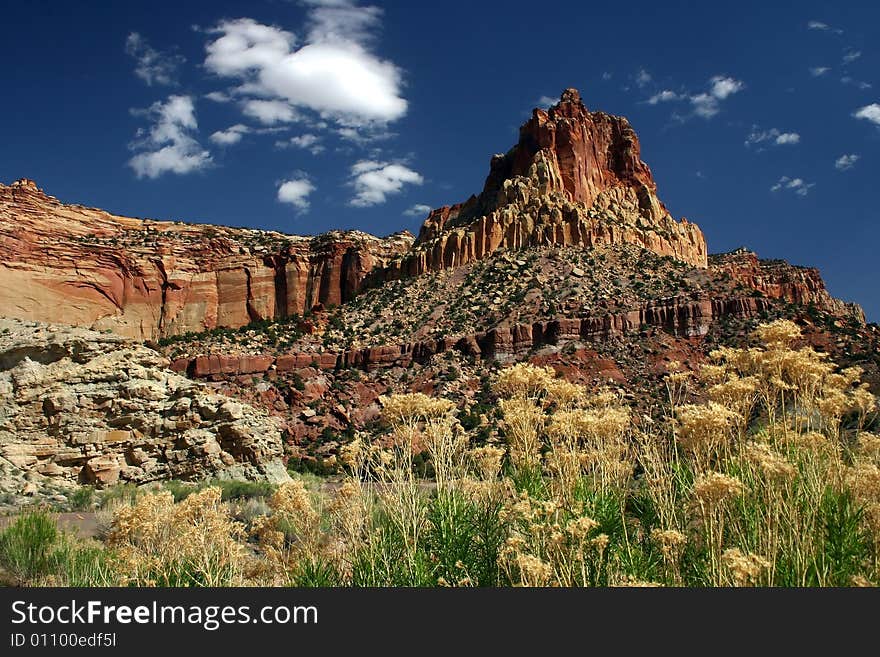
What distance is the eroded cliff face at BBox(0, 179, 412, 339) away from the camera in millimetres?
71188

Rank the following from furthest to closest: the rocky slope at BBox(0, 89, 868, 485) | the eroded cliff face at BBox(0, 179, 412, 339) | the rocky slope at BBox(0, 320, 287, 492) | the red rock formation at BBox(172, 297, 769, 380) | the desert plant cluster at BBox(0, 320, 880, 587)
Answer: the eroded cliff face at BBox(0, 179, 412, 339) → the red rock formation at BBox(172, 297, 769, 380) → the rocky slope at BBox(0, 89, 868, 485) → the rocky slope at BBox(0, 320, 287, 492) → the desert plant cluster at BBox(0, 320, 880, 587)

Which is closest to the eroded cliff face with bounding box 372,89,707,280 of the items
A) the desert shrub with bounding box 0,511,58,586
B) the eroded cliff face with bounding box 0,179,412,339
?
the eroded cliff face with bounding box 0,179,412,339

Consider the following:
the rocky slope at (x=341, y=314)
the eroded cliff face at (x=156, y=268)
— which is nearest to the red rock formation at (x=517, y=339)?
the rocky slope at (x=341, y=314)

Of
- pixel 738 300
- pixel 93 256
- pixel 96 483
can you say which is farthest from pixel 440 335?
pixel 93 256

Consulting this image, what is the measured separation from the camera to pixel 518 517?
568 centimetres

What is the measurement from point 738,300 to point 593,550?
5406 cm

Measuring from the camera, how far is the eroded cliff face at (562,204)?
74.4m

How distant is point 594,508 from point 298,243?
9250 centimetres

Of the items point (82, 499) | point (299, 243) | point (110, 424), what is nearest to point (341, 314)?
point (299, 243)

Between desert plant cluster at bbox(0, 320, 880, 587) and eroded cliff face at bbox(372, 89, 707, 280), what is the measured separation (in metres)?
66.8

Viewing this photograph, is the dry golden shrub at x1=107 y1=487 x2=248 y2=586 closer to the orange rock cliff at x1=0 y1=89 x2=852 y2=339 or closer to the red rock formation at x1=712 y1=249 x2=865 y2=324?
the orange rock cliff at x1=0 y1=89 x2=852 y2=339

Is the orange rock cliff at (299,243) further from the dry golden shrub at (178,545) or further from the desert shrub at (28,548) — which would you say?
the dry golden shrub at (178,545)

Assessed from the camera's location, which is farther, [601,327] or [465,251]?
[465,251]

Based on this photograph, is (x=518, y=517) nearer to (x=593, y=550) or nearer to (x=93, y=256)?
(x=593, y=550)
